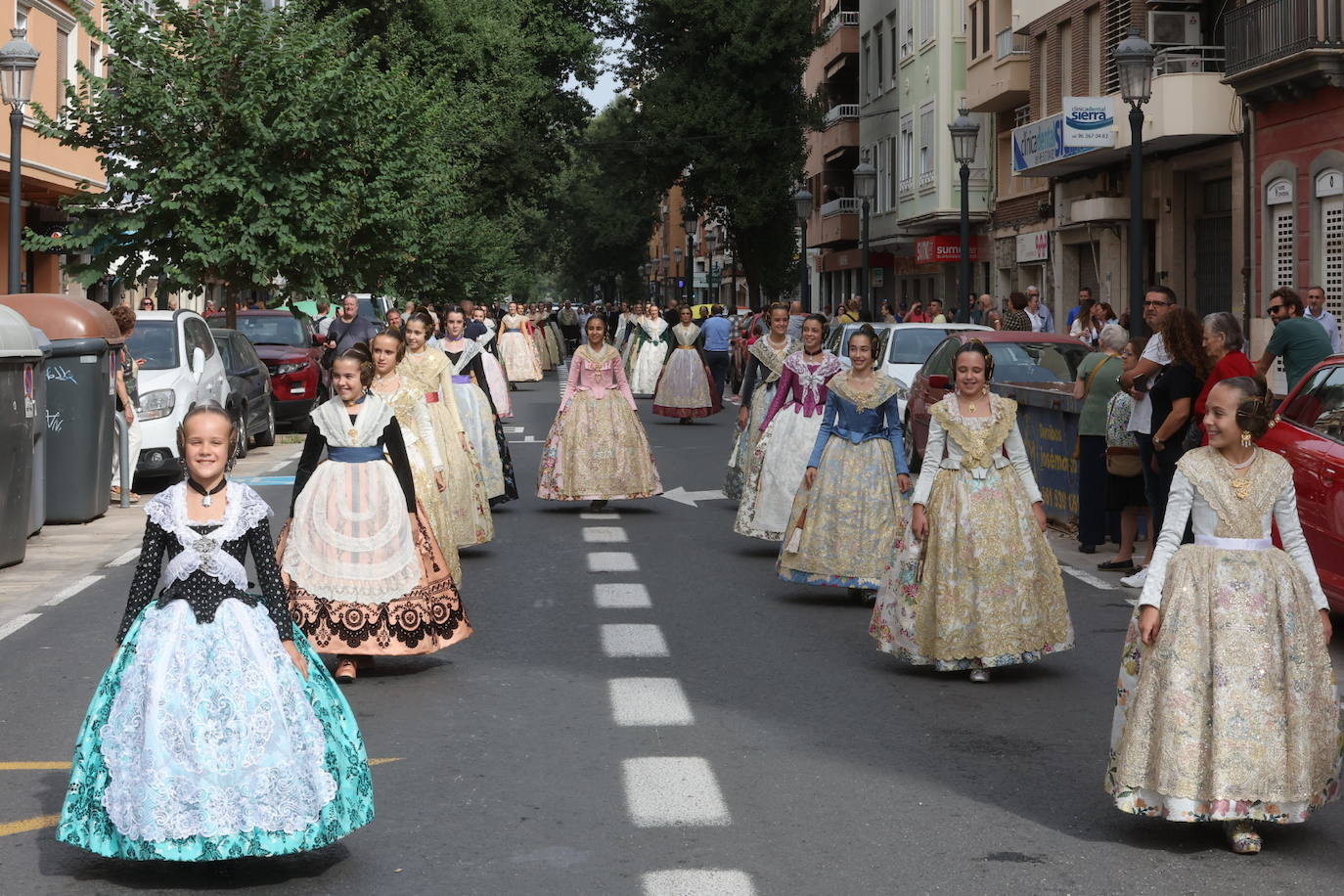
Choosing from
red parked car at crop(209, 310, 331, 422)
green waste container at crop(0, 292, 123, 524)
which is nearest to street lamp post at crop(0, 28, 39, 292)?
red parked car at crop(209, 310, 331, 422)

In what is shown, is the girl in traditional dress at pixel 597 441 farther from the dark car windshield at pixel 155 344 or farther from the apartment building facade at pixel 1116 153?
the apartment building facade at pixel 1116 153

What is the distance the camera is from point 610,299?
103 m

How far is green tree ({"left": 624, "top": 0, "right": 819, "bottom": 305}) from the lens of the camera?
5444 cm

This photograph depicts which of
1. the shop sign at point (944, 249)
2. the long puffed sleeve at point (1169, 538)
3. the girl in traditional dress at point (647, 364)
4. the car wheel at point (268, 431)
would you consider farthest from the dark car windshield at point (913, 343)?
the shop sign at point (944, 249)

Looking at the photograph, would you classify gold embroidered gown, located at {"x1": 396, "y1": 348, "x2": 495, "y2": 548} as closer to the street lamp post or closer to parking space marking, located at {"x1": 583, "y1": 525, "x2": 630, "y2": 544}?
parking space marking, located at {"x1": 583, "y1": 525, "x2": 630, "y2": 544}

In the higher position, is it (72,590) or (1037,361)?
(1037,361)

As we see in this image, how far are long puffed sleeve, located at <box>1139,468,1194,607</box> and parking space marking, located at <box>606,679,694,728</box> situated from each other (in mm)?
2415

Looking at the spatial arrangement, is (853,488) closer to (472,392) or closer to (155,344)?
(472,392)

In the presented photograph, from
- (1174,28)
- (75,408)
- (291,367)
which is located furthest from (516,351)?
(75,408)

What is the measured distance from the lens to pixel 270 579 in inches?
233

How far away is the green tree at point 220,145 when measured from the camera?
85.3ft

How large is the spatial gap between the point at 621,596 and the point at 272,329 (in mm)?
16873

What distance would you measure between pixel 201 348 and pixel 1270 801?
16212mm

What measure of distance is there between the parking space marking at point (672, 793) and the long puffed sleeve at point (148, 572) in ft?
5.49
